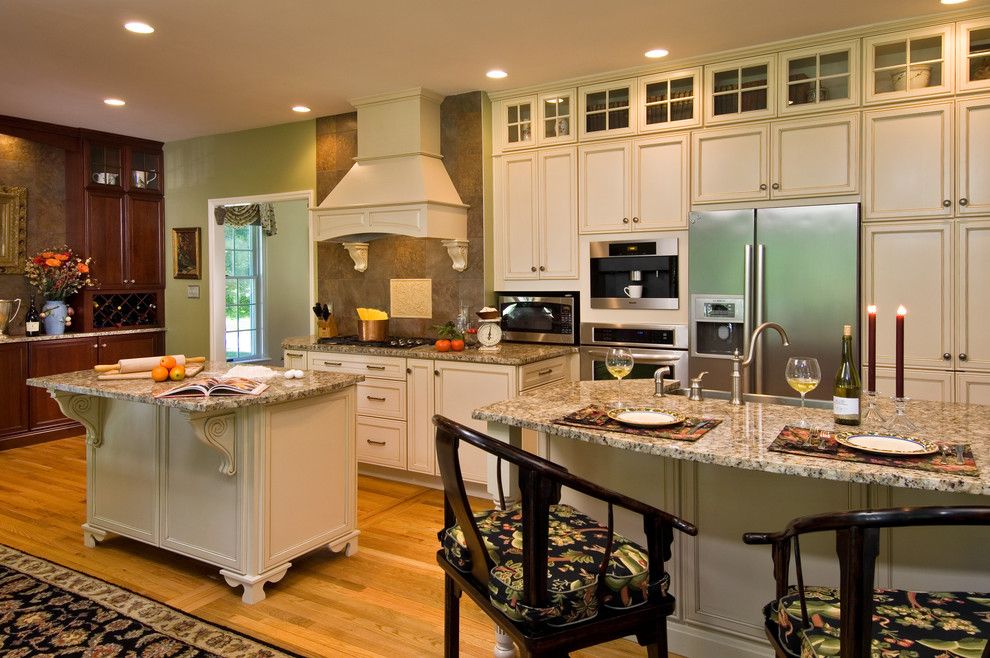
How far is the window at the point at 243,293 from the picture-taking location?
806 cm

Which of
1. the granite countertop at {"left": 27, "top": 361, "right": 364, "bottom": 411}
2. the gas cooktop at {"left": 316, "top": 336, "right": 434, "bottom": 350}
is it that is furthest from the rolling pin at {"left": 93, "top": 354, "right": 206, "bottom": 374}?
the gas cooktop at {"left": 316, "top": 336, "right": 434, "bottom": 350}

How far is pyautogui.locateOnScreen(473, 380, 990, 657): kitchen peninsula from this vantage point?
1802 mm

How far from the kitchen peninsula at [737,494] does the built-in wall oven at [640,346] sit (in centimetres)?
172

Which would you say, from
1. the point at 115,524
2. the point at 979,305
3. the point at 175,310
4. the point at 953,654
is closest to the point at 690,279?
the point at 979,305

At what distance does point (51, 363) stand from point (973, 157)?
21.4ft

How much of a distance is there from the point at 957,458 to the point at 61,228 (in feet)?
21.7

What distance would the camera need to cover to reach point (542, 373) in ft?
14.0

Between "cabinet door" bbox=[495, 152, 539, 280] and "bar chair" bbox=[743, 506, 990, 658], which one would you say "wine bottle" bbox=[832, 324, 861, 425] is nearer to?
"bar chair" bbox=[743, 506, 990, 658]

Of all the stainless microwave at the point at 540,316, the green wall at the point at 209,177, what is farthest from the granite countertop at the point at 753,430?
the green wall at the point at 209,177

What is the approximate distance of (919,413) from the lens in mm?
2189

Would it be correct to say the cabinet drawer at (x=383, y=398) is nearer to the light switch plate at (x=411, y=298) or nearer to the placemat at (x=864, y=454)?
the light switch plate at (x=411, y=298)

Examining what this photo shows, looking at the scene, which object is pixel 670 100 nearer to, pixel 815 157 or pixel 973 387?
pixel 815 157

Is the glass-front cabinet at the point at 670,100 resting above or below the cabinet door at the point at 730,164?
above

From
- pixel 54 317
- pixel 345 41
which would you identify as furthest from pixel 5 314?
pixel 345 41
